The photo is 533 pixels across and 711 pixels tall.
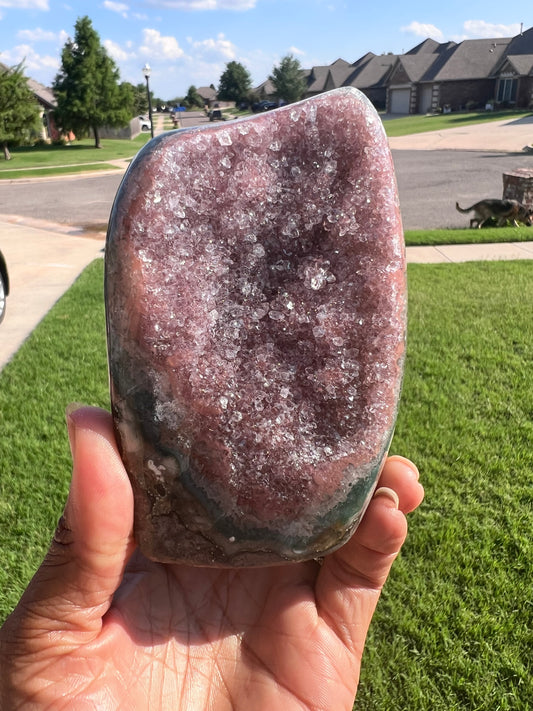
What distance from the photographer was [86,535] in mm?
1209

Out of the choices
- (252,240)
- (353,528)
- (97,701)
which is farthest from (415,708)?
(252,240)

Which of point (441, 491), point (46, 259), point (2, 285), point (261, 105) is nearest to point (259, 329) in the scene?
point (441, 491)

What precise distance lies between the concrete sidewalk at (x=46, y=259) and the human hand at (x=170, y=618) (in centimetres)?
375

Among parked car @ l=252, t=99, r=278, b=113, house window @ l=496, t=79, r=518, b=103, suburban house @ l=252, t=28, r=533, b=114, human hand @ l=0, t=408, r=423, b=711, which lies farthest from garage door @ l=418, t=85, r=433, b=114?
human hand @ l=0, t=408, r=423, b=711

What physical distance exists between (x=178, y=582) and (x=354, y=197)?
112 cm

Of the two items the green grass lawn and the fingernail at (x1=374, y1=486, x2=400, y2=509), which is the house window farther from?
the fingernail at (x1=374, y1=486, x2=400, y2=509)

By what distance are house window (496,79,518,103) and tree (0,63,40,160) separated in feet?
118

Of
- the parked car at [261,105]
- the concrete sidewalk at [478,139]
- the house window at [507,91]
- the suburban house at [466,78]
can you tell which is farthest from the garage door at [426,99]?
the concrete sidewalk at [478,139]

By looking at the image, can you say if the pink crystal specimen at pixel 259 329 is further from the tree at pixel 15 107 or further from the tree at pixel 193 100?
the tree at pixel 193 100

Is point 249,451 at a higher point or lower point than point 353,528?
higher

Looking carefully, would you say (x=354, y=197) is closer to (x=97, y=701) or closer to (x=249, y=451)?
(x=249, y=451)

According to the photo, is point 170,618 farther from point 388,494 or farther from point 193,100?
point 193,100

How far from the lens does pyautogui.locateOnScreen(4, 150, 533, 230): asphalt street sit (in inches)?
443

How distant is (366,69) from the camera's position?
5825 centimetres
